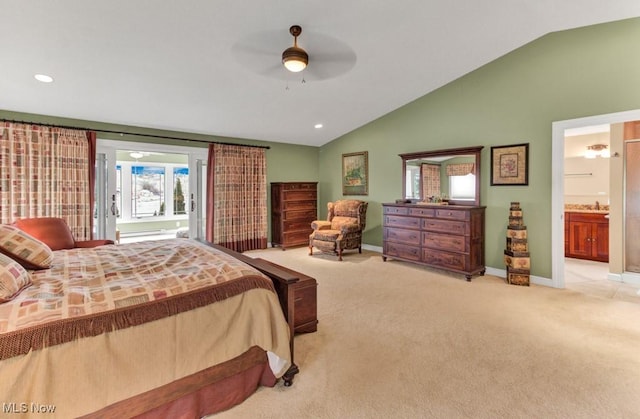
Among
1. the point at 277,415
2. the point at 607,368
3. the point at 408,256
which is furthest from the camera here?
the point at 408,256

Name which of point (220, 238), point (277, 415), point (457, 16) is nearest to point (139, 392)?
point (277, 415)

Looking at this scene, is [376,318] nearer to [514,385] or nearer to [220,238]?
[514,385]

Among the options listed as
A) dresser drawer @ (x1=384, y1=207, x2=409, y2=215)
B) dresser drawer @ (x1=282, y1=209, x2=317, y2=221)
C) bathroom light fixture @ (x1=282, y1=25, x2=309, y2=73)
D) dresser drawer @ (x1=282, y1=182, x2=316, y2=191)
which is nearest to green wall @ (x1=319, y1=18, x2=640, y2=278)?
dresser drawer @ (x1=384, y1=207, x2=409, y2=215)

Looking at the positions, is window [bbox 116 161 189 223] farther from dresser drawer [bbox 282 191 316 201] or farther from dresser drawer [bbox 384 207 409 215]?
dresser drawer [bbox 384 207 409 215]

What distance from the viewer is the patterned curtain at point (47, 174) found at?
401cm

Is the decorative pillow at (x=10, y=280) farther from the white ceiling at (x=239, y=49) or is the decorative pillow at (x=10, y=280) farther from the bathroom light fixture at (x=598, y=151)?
the bathroom light fixture at (x=598, y=151)

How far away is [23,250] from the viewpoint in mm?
2129

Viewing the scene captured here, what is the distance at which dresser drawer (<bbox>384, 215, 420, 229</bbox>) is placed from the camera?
482 cm

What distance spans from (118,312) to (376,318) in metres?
2.24

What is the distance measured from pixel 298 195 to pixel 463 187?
3349 mm

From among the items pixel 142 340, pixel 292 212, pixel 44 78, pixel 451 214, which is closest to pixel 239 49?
pixel 44 78

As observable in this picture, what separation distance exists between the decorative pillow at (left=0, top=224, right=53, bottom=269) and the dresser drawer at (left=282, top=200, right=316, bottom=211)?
14.5 feet

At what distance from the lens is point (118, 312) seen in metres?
1.46

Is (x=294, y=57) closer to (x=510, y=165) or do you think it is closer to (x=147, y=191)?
(x=510, y=165)
